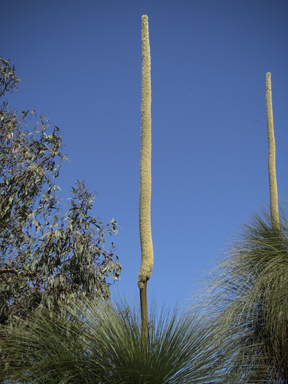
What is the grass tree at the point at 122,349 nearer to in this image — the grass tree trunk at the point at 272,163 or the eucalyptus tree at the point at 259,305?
the eucalyptus tree at the point at 259,305

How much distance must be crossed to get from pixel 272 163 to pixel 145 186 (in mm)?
4019

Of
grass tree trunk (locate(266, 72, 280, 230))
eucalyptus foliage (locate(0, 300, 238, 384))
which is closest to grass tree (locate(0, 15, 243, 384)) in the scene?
eucalyptus foliage (locate(0, 300, 238, 384))

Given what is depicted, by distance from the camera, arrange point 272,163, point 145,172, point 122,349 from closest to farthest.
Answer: point 122,349
point 145,172
point 272,163

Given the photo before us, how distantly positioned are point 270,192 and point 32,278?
172 inches

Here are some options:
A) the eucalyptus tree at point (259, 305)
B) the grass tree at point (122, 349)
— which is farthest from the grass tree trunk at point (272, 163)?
the grass tree at point (122, 349)

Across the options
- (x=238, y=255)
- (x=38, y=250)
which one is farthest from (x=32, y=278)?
(x=238, y=255)

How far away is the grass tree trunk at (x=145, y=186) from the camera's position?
4422 millimetres

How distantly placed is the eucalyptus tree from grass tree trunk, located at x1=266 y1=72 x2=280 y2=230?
38 cm

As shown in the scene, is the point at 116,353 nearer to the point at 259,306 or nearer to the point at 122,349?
the point at 122,349

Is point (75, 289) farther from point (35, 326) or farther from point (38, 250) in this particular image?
point (35, 326)

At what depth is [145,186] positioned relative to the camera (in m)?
4.83

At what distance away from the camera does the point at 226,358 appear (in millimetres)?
4477

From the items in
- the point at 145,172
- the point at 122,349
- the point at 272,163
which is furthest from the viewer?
the point at 272,163

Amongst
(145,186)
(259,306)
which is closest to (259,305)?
(259,306)
